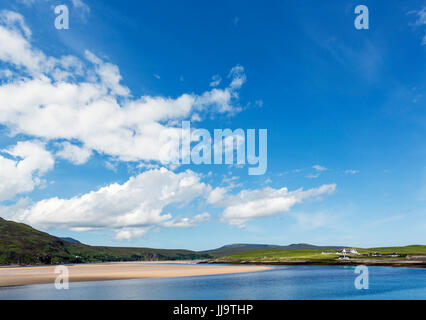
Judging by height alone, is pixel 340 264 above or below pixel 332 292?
below

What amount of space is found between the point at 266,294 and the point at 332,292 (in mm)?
13701

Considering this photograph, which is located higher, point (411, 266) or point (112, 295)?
point (112, 295)

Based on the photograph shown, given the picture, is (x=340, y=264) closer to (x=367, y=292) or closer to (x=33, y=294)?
(x=367, y=292)
